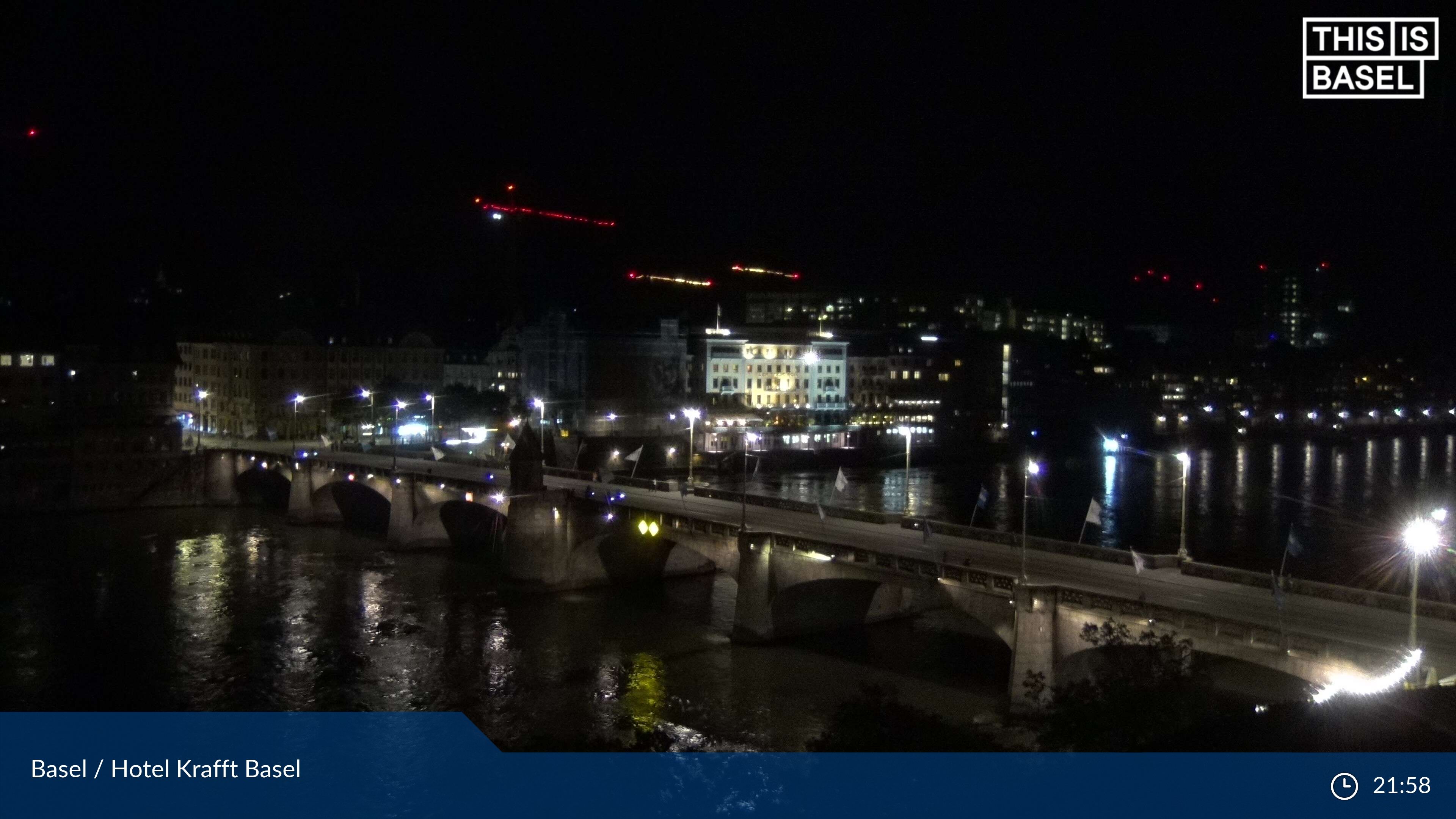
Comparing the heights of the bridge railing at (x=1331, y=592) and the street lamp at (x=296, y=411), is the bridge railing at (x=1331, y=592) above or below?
below

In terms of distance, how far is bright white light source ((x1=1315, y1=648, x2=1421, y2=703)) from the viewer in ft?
60.6

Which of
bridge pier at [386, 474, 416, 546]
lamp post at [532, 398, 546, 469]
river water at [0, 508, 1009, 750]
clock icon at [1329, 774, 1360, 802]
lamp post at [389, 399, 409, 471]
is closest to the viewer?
clock icon at [1329, 774, 1360, 802]

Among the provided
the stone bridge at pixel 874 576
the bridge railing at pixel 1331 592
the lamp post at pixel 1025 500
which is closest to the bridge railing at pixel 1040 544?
the stone bridge at pixel 874 576

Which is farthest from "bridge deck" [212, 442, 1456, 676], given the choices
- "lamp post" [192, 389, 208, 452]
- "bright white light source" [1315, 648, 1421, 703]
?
"lamp post" [192, 389, 208, 452]

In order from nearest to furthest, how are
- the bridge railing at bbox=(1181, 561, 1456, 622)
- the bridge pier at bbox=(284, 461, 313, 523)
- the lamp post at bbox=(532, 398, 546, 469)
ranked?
the bridge railing at bbox=(1181, 561, 1456, 622) → the bridge pier at bbox=(284, 461, 313, 523) → the lamp post at bbox=(532, 398, 546, 469)

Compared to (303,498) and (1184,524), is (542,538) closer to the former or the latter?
(1184,524)

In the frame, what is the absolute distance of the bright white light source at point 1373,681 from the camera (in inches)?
727

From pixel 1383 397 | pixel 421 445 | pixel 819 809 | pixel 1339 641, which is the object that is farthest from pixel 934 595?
pixel 1383 397

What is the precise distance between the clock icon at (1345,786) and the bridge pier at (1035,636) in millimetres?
13544

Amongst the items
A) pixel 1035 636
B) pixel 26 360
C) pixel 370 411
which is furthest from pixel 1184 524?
pixel 370 411

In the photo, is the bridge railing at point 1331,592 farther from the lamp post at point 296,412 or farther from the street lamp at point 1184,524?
the lamp post at point 296,412

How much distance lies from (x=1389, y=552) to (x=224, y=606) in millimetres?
54126

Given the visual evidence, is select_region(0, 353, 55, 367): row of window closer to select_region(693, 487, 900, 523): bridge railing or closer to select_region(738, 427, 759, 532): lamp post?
select_region(693, 487, 900, 523): bridge railing

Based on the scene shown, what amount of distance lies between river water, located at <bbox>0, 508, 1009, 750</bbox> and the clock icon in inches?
490
